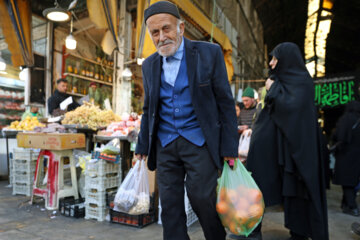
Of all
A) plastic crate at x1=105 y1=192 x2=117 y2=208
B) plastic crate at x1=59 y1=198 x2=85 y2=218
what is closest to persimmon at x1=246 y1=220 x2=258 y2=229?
plastic crate at x1=105 y1=192 x2=117 y2=208

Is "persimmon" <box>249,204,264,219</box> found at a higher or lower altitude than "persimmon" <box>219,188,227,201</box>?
lower

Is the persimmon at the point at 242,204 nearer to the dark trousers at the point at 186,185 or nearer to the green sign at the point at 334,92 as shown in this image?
the dark trousers at the point at 186,185

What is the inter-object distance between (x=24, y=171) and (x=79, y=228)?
7.28ft

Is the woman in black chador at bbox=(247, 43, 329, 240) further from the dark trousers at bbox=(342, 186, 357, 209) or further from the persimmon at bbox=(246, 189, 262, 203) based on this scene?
the dark trousers at bbox=(342, 186, 357, 209)

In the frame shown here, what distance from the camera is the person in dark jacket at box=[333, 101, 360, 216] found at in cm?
436

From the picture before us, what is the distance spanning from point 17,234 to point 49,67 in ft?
19.0

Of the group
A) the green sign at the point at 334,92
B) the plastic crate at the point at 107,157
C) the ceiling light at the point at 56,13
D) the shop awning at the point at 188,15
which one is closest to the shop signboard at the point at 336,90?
the green sign at the point at 334,92

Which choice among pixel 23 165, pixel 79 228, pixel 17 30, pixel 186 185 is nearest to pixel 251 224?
pixel 186 185

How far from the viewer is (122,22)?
828 cm

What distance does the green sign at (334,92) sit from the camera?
9055 millimetres

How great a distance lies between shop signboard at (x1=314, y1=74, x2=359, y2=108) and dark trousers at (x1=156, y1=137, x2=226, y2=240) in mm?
8829

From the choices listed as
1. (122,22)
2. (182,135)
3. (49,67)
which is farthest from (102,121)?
(122,22)

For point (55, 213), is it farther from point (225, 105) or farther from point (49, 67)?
point (49, 67)

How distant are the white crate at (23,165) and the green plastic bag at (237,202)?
4010 millimetres
